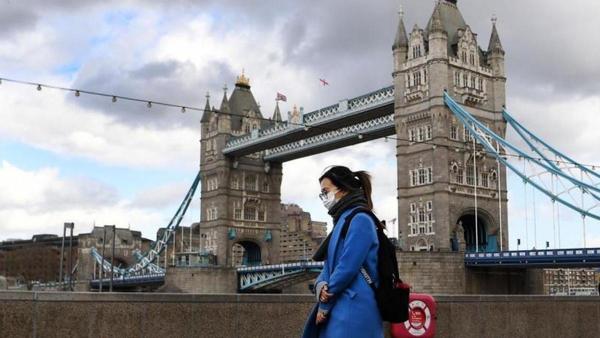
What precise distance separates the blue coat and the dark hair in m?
0.31

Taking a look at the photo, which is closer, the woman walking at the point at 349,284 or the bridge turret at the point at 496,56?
the woman walking at the point at 349,284

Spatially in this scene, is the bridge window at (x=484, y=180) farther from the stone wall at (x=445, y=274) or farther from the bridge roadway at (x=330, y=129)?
the bridge roadway at (x=330, y=129)

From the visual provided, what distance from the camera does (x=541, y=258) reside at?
128 feet

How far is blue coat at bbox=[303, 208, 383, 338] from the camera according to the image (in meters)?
4.55

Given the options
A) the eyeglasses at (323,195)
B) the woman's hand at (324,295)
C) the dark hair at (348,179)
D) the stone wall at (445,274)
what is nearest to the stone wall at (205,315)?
the eyeglasses at (323,195)

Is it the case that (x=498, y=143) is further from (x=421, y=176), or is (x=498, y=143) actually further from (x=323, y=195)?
(x=323, y=195)

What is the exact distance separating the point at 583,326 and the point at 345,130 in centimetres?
4784

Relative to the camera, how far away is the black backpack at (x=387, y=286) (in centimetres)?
469

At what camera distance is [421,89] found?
49.5 m

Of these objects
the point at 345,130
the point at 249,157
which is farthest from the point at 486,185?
the point at 249,157

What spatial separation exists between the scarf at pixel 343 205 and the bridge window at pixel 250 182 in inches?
2614

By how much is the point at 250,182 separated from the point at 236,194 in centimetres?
200

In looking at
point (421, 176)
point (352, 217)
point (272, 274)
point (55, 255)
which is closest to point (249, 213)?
point (272, 274)

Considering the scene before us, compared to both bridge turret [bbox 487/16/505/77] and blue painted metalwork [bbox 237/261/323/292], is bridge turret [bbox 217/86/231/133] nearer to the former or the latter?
blue painted metalwork [bbox 237/261/323/292]
